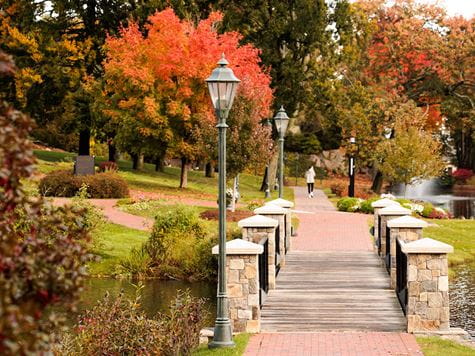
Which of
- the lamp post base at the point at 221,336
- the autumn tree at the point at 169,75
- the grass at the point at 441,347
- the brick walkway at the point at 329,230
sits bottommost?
the grass at the point at 441,347

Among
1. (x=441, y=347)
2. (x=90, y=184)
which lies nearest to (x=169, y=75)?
(x=90, y=184)

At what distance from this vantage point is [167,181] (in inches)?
1831

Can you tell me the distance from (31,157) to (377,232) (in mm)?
18162

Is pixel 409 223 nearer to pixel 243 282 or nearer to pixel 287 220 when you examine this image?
pixel 243 282

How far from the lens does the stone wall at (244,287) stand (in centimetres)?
1338

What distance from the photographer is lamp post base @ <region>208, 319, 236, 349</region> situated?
1230 cm

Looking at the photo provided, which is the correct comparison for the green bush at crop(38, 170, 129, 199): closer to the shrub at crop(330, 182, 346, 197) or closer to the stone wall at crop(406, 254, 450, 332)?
the shrub at crop(330, 182, 346, 197)

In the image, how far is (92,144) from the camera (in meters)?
59.8

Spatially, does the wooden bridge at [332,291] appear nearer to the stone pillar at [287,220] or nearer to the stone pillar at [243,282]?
the stone pillar at [287,220]

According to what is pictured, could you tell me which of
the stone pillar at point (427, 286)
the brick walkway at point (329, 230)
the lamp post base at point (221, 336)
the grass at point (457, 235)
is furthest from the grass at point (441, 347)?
the grass at point (457, 235)

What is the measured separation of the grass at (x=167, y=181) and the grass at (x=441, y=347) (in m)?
25.8

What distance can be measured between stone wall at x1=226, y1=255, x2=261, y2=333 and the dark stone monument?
940 inches

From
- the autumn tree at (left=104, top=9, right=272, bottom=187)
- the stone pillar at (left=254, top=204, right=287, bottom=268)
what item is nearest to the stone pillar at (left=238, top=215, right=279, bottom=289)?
the stone pillar at (left=254, top=204, right=287, bottom=268)

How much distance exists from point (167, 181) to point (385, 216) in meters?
26.7
